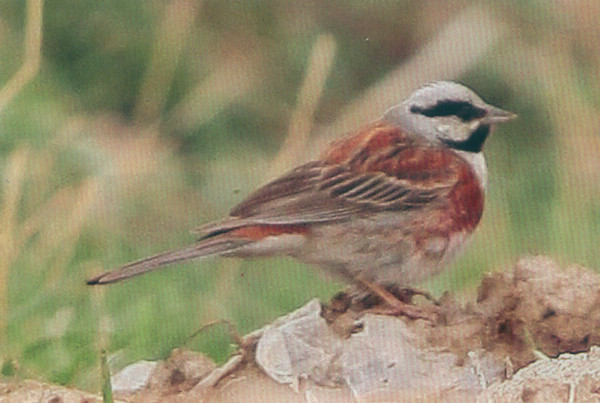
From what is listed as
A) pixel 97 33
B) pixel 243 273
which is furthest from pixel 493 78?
pixel 97 33

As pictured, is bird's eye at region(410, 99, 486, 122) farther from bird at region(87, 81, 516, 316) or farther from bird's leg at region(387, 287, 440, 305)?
bird's leg at region(387, 287, 440, 305)

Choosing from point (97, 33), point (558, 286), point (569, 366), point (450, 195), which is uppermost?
point (97, 33)

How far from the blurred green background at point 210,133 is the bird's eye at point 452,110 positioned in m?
0.06

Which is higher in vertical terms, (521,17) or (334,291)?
(521,17)

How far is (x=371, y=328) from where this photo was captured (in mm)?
2477

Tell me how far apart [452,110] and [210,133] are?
48cm

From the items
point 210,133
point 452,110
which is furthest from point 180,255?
point 452,110

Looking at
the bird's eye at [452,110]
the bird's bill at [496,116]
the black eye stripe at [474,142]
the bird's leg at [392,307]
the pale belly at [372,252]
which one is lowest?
the bird's leg at [392,307]

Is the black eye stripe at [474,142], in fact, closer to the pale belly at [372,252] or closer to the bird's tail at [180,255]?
the pale belly at [372,252]

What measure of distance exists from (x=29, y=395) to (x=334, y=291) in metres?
0.61

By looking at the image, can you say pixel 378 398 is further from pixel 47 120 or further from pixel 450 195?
pixel 47 120

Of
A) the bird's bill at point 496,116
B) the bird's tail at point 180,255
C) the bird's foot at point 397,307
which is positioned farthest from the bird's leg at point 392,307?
the bird's bill at point 496,116

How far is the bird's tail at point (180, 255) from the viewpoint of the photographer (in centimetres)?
247

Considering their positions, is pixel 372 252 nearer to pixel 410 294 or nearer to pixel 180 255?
pixel 410 294
